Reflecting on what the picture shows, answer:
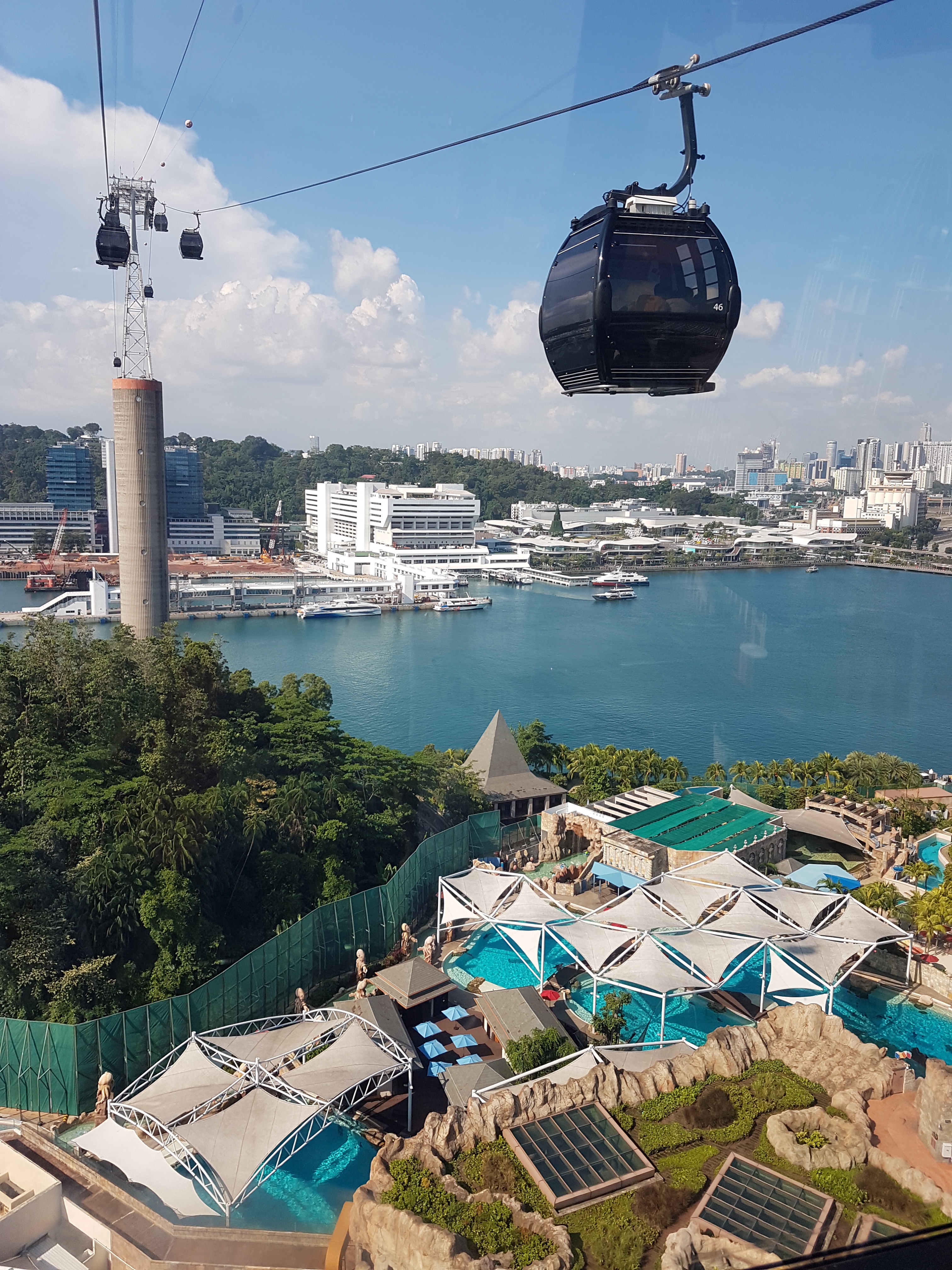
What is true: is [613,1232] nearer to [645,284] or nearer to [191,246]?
[645,284]

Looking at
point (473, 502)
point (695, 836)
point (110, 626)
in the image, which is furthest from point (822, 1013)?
point (473, 502)

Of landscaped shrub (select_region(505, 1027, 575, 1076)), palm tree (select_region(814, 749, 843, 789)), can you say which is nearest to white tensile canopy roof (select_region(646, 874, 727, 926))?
landscaped shrub (select_region(505, 1027, 575, 1076))

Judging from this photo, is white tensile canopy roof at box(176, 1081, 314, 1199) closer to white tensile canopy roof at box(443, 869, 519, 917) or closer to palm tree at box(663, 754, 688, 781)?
white tensile canopy roof at box(443, 869, 519, 917)

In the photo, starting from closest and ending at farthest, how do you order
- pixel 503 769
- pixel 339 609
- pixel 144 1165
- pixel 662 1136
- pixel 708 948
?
pixel 662 1136, pixel 144 1165, pixel 708 948, pixel 503 769, pixel 339 609

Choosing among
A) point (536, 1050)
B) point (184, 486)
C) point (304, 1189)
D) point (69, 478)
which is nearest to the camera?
point (304, 1189)

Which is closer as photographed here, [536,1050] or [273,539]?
[536,1050]

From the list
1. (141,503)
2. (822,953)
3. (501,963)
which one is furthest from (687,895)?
(141,503)
